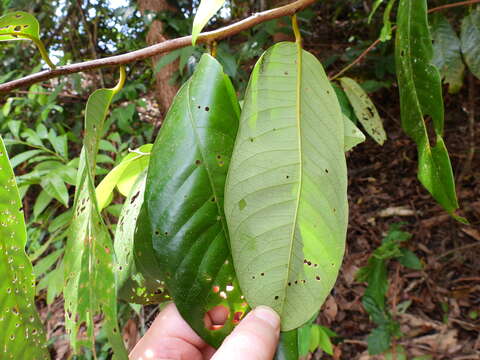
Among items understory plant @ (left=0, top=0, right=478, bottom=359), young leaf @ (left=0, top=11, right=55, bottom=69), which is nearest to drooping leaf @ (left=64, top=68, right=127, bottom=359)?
understory plant @ (left=0, top=0, right=478, bottom=359)

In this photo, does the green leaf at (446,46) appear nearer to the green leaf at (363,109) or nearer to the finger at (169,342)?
the green leaf at (363,109)

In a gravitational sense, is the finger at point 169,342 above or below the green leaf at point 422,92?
below

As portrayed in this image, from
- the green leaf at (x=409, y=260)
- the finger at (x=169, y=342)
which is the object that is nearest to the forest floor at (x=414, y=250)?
the green leaf at (x=409, y=260)

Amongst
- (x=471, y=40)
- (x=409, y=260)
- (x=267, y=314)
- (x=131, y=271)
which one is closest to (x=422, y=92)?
(x=267, y=314)

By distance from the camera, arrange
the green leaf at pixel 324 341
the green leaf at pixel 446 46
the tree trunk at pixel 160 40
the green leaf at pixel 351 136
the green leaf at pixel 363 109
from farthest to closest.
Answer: the tree trunk at pixel 160 40 → the green leaf at pixel 324 341 → the green leaf at pixel 446 46 → the green leaf at pixel 363 109 → the green leaf at pixel 351 136

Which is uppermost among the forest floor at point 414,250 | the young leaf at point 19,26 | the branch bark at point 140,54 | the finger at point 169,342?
the young leaf at point 19,26

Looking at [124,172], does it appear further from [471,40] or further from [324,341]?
[324,341]

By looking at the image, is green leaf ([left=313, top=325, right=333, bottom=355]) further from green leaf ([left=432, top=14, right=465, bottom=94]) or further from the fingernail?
the fingernail

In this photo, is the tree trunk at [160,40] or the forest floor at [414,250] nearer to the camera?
the forest floor at [414,250]
